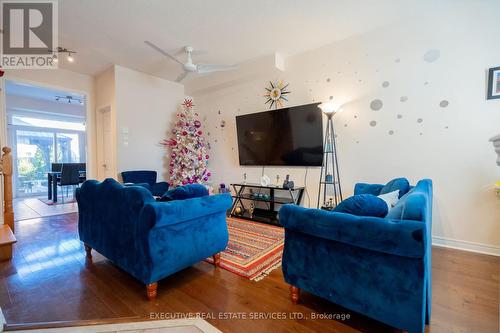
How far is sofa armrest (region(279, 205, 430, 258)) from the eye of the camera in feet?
3.63

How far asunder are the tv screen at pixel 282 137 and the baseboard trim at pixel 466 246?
1.77 m

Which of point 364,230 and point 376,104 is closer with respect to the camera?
point 364,230

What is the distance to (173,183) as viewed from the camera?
16.4 feet

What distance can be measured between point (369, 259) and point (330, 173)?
2.50 metres

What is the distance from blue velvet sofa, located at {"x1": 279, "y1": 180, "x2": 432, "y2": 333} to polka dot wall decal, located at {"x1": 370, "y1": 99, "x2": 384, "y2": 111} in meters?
2.23

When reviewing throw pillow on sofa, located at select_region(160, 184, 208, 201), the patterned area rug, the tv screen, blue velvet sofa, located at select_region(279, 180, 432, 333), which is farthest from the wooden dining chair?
blue velvet sofa, located at select_region(279, 180, 432, 333)

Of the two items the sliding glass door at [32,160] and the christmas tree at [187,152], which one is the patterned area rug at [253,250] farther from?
the sliding glass door at [32,160]

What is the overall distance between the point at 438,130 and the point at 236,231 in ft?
9.44

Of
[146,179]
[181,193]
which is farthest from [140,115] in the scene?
[181,193]

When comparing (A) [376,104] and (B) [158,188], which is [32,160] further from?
(A) [376,104]

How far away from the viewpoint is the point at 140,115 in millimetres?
4711

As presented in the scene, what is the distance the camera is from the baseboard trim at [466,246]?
2.52 metres

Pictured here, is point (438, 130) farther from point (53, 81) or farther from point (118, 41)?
point (53, 81)

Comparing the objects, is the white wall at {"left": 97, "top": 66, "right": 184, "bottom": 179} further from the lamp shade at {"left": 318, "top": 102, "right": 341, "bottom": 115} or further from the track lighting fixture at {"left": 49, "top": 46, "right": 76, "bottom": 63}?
the lamp shade at {"left": 318, "top": 102, "right": 341, "bottom": 115}
